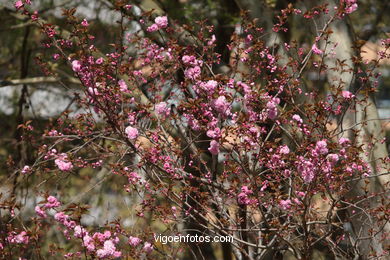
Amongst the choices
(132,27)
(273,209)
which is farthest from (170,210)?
(132,27)

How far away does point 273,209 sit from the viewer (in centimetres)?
449

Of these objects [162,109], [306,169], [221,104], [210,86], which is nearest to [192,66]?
[162,109]

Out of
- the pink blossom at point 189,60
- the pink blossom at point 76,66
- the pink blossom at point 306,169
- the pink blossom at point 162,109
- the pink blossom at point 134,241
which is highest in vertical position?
the pink blossom at point 189,60

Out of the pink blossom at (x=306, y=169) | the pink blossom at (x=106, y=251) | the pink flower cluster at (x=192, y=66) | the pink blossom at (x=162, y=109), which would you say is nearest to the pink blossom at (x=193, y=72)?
the pink flower cluster at (x=192, y=66)

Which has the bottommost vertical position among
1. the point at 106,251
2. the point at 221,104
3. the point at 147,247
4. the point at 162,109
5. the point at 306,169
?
the point at 106,251

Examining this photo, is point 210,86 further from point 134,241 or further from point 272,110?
point 134,241

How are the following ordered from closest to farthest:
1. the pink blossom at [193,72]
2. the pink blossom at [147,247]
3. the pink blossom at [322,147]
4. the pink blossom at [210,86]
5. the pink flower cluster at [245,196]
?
the pink blossom at [322,147]
the pink blossom at [210,86]
the pink flower cluster at [245,196]
the pink blossom at [193,72]
the pink blossom at [147,247]

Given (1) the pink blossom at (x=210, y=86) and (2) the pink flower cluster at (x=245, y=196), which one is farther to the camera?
(2) the pink flower cluster at (x=245, y=196)

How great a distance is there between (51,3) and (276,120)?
5.74 m

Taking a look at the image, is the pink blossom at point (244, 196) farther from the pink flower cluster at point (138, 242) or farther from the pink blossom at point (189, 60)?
the pink blossom at point (189, 60)

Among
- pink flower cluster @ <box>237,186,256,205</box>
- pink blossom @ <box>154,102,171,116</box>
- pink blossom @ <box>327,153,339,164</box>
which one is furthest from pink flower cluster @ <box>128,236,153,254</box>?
pink blossom @ <box>327,153,339,164</box>

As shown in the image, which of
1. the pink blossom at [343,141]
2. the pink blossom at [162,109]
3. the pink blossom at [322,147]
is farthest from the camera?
the pink blossom at [162,109]

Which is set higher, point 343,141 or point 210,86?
point 210,86

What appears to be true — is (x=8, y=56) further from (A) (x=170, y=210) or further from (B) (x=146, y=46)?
(A) (x=170, y=210)
